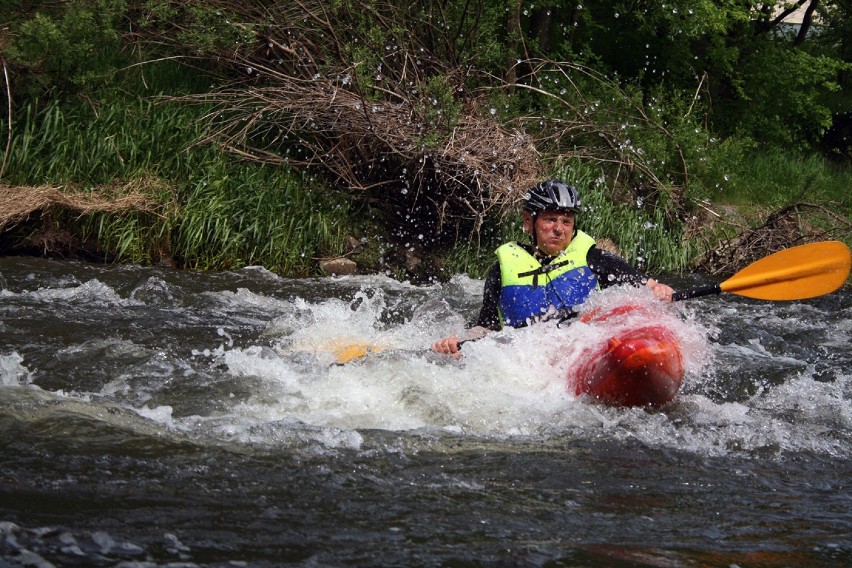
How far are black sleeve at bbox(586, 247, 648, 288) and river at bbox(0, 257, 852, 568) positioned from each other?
305 mm

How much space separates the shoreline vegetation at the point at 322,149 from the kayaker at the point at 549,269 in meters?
3.60

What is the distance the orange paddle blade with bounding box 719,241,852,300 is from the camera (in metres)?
5.75

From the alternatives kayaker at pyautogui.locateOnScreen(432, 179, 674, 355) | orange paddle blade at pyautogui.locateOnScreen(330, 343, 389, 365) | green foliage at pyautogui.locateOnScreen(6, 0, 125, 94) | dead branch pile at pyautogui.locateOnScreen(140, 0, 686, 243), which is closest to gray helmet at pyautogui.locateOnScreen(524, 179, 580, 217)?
kayaker at pyautogui.locateOnScreen(432, 179, 674, 355)

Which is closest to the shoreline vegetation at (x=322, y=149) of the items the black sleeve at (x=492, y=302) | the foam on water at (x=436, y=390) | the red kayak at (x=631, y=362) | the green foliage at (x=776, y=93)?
the foam on water at (x=436, y=390)

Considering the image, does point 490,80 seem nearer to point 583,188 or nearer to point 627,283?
point 583,188

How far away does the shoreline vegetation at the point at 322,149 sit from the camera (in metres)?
8.98

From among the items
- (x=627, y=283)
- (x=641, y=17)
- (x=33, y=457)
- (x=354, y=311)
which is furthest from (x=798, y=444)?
(x=641, y=17)

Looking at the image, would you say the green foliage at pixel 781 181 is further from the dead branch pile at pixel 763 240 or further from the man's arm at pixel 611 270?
the man's arm at pixel 611 270

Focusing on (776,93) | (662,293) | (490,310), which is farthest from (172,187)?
(776,93)

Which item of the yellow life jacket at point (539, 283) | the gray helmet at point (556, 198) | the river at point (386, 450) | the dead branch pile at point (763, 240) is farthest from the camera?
the dead branch pile at point (763, 240)

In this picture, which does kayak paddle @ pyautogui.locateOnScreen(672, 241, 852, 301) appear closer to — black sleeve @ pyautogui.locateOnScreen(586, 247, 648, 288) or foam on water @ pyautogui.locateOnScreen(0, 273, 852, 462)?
foam on water @ pyautogui.locateOnScreen(0, 273, 852, 462)

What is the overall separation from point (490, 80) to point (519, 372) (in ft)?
21.8

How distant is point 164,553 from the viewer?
2922mm

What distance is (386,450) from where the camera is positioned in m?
4.09
